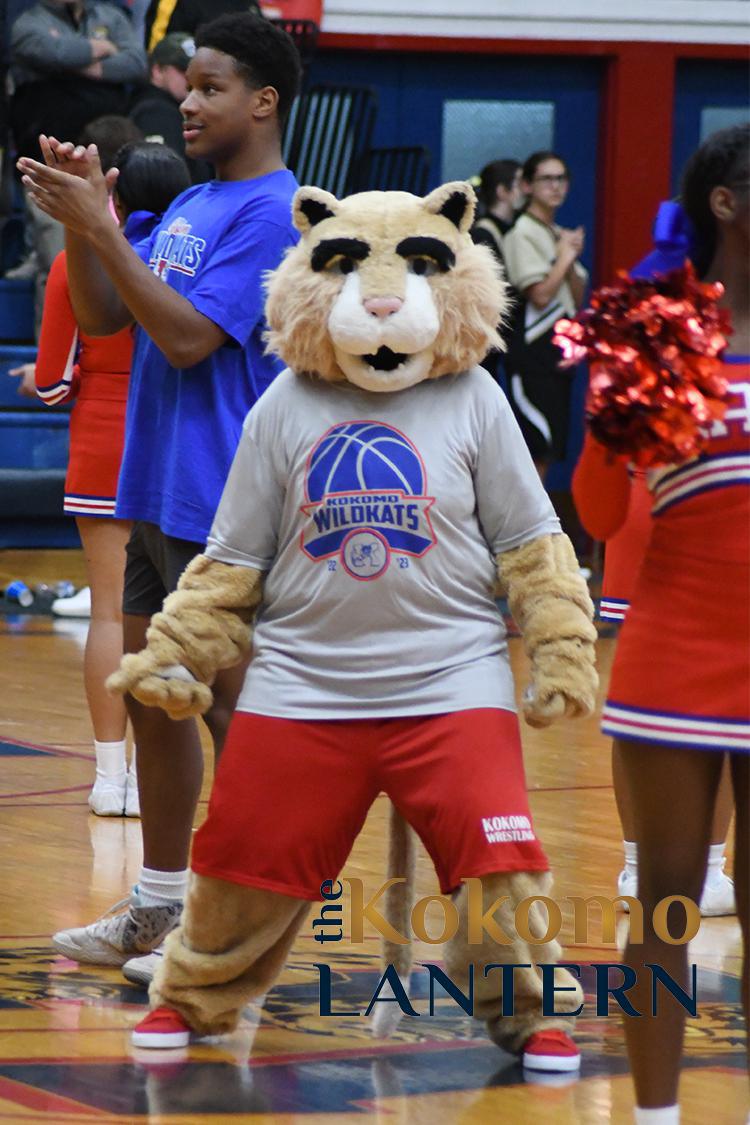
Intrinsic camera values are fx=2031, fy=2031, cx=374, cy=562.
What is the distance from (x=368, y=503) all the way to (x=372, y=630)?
203mm

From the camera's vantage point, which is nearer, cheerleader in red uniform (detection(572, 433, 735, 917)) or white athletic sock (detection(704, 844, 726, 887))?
cheerleader in red uniform (detection(572, 433, 735, 917))

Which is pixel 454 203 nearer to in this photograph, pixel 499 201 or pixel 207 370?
pixel 207 370

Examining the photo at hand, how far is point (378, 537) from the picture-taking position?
3.22 m

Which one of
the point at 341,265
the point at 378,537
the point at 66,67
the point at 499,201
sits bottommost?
the point at 378,537

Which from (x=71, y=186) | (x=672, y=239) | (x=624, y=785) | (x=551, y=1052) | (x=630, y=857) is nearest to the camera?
(x=672, y=239)

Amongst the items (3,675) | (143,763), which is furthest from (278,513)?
(3,675)

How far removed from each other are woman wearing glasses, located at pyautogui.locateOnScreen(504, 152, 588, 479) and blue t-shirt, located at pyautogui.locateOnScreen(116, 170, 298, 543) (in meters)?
7.13

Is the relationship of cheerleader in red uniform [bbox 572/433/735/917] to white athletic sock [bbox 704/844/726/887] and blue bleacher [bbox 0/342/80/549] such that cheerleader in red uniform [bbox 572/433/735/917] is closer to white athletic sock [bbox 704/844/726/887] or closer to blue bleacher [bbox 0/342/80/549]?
white athletic sock [bbox 704/844/726/887]

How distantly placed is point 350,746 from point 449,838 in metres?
0.21

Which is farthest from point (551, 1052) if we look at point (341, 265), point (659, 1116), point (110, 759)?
point (110, 759)

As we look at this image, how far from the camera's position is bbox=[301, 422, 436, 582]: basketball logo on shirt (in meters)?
3.22

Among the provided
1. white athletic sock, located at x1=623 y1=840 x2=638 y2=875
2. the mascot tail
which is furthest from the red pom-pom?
white athletic sock, located at x1=623 y1=840 x2=638 y2=875

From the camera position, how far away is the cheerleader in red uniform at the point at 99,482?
5.34 metres

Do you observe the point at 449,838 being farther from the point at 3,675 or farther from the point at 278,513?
the point at 3,675
